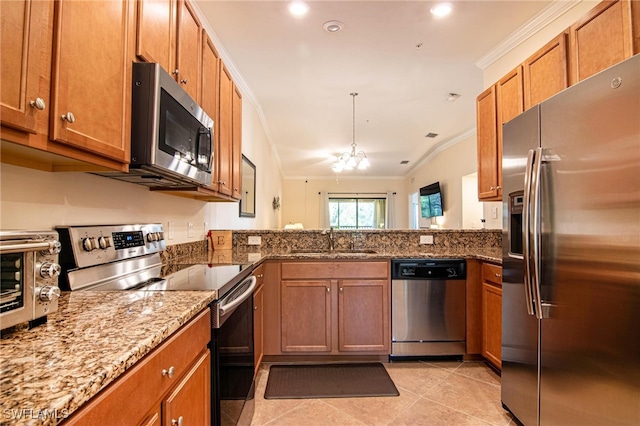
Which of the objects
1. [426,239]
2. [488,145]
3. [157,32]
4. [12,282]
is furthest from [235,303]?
[488,145]

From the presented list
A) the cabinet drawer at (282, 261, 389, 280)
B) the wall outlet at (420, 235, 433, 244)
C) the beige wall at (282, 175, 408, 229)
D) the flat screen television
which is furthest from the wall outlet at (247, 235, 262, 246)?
the beige wall at (282, 175, 408, 229)

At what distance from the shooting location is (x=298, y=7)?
2191 mm

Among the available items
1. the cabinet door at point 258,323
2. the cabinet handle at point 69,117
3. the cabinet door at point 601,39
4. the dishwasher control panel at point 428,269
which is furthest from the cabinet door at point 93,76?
the cabinet door at point 601,39

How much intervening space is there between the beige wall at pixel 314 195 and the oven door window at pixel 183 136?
7.55 meters

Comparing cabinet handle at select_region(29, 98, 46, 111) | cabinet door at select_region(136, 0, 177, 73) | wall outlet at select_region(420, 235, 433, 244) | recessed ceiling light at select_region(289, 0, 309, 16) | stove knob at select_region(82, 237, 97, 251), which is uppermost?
recessed ceiling light at select_region(289, 0, 309, 16)

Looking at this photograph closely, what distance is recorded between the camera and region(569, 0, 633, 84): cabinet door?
149 cm

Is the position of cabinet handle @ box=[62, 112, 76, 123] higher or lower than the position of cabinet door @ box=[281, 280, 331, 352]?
higher

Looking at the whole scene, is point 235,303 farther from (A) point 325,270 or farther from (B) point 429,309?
(B) point 429,309

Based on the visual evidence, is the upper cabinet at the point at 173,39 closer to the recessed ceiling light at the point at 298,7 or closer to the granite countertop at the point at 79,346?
the recessed ceiling light at the point at 298,7

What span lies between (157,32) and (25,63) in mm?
739

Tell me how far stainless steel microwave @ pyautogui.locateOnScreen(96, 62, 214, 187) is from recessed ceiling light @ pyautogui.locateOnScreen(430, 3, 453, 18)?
1.81 metres

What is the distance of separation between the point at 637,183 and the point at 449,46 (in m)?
2.15

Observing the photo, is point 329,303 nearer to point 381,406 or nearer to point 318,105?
point 381,406

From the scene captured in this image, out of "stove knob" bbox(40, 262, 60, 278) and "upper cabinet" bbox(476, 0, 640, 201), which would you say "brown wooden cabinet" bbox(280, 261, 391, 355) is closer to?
"upper cabinet" bbox(476, 0, 640, 201)
